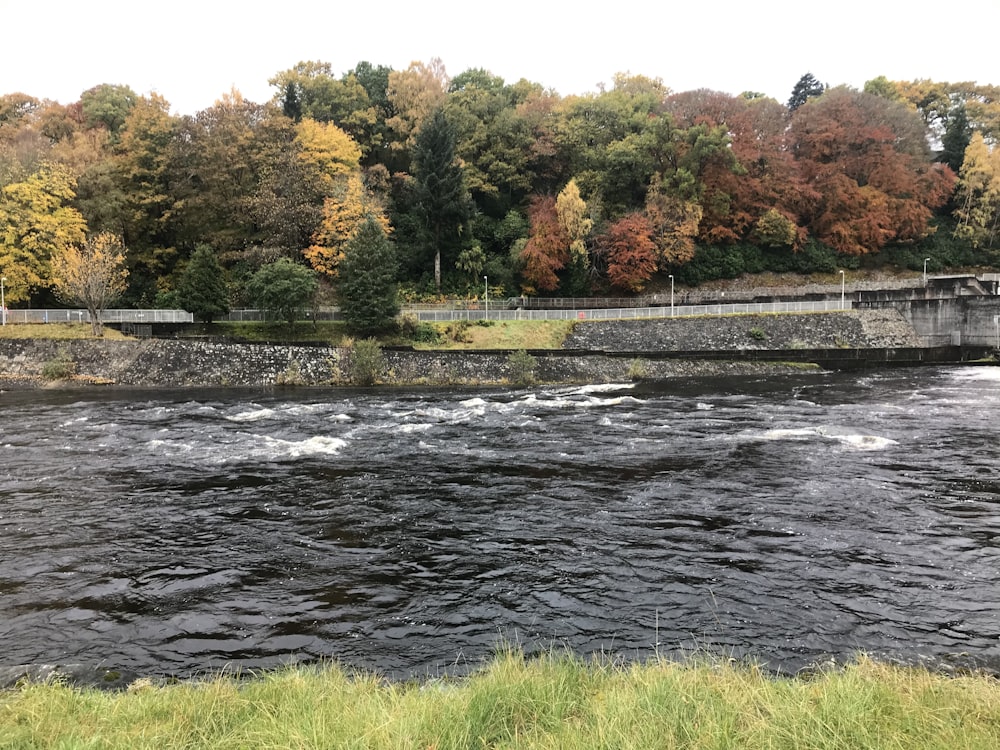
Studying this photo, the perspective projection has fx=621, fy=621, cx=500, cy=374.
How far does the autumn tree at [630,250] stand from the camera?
56312mm

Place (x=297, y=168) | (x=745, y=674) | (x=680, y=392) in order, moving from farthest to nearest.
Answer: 1. (x=297, y=168)
2. (x=680, y=392)
3. (x=745, y=674)

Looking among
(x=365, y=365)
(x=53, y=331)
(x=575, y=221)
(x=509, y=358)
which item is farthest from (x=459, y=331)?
(x=53, y=331)

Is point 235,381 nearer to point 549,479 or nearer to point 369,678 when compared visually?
point 549,479

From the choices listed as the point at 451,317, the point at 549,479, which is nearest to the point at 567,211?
the point at 451,317

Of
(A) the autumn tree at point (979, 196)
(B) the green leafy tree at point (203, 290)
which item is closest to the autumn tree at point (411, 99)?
(B) the green leafy tree at point (203, 290)

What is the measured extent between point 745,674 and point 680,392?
28525 mm

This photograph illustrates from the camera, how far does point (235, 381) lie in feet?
126

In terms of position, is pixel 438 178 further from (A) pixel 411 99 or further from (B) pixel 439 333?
(B) pixel 439 333

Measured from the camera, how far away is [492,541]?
40.1ft

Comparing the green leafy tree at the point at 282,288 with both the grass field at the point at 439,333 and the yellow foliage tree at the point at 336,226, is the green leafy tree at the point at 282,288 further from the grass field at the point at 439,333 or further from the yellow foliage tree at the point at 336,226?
the yellow foliage tree at the point at 336,226

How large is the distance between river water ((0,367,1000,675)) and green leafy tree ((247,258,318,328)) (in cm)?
2076

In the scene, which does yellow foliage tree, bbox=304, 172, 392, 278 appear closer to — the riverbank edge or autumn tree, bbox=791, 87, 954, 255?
the riverbank edge

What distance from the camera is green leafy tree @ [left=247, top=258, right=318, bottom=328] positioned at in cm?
4397

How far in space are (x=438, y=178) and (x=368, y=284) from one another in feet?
61.5
